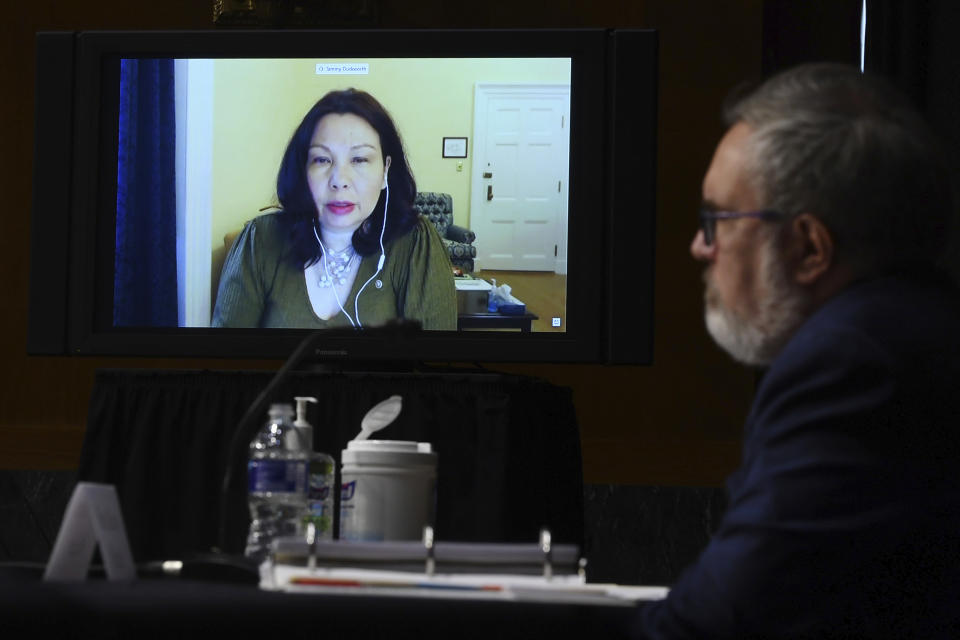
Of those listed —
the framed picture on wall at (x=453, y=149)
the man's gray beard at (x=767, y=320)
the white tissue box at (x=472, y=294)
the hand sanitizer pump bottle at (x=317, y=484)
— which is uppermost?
the framed picture on wall at (x=453, y=149)

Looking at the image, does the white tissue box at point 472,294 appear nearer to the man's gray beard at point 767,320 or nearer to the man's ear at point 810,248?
the man's gray beard at point 767,320

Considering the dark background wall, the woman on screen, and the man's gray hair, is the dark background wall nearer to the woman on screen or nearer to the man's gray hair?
the woman on screen

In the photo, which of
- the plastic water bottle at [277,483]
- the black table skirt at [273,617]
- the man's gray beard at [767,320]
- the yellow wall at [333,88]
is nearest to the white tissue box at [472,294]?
the yellow wall at [333,88]

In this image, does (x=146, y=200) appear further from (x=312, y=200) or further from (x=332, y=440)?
(x=332, y=440)

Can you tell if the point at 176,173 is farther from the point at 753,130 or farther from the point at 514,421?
the point at 753,130

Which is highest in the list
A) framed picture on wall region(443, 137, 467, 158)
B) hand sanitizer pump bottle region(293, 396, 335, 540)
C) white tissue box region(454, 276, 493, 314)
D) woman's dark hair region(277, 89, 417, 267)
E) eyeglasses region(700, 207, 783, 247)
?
framed picture on wall region(443, 137, 467, 158)

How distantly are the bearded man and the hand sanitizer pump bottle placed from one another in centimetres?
75

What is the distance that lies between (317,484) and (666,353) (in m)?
1.99

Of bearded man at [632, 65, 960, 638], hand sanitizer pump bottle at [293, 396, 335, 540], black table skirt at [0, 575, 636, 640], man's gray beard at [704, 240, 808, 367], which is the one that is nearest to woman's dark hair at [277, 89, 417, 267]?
hand sanitizer pump bottle at [293, 396, 335, 540]

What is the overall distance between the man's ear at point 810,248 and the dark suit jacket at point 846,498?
134mm

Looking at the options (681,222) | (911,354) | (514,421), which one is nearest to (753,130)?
(911,354)

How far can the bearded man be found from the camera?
41.0 inches

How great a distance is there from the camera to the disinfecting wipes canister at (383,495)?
5.54 feet

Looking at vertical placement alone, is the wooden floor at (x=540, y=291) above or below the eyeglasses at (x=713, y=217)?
below
